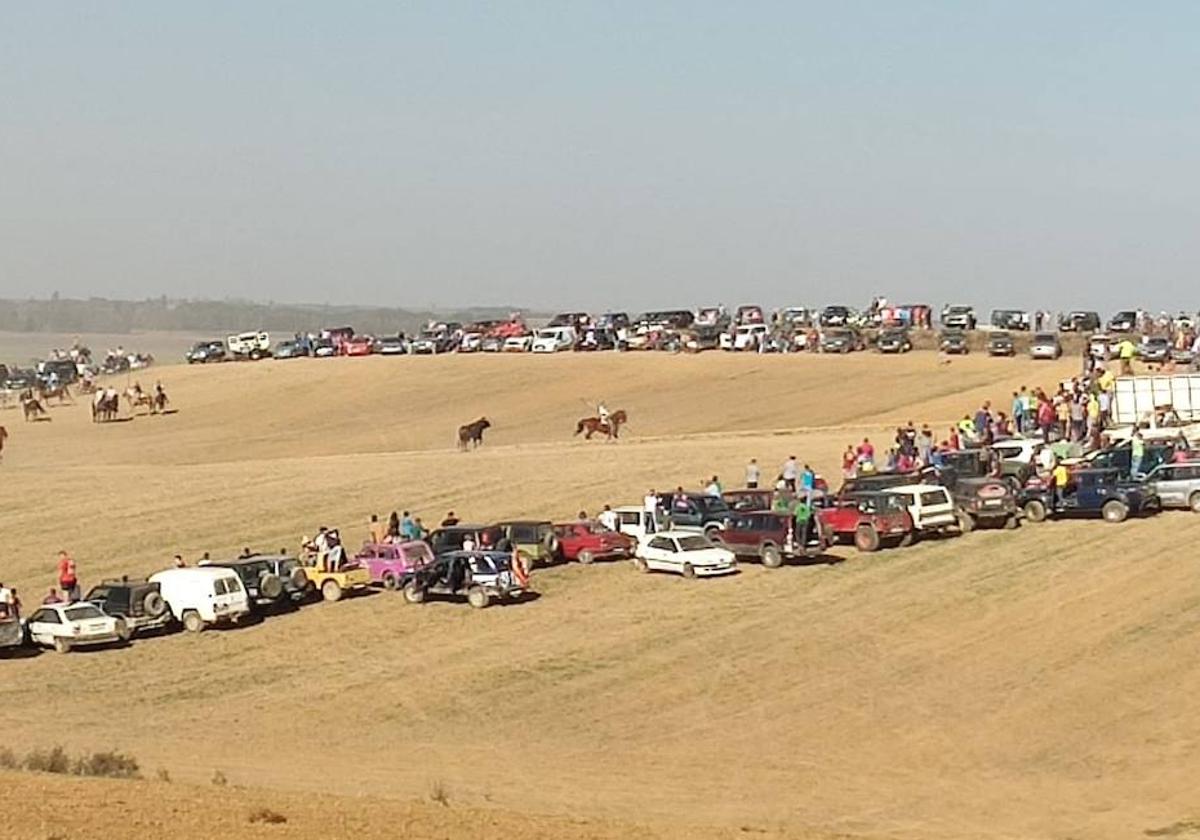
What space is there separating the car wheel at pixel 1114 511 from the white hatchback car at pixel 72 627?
21.2 meters

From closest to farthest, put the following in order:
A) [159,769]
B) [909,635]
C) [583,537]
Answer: [159,769] < [909,635] < [583,537]

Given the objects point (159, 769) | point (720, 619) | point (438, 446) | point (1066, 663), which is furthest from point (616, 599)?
point (438, 446)

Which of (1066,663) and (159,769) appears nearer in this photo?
(159,769)

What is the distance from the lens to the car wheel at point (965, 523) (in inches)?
1635

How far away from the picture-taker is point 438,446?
239 ft

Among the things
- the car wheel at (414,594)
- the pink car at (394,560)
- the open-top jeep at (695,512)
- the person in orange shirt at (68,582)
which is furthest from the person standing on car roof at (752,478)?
the person in orange shirt at (68,582)

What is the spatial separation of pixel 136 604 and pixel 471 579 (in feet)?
21.6

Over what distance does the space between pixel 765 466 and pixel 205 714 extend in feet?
86.6

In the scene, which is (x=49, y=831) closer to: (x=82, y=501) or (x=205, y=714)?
(x=205, y=714)

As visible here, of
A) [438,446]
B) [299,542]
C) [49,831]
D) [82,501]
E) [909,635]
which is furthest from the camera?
[438,446]

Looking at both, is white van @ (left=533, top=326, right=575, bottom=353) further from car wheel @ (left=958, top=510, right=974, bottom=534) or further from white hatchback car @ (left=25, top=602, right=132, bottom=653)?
white hatchback car @ (left=25, top=602, right=132, bottom=653)

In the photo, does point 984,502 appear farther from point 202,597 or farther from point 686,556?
point 202,597

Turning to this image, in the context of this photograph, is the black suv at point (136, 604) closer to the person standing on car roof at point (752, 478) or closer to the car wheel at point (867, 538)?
the car wheel at point (867, 538)

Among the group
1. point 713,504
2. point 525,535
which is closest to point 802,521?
point 713,504
